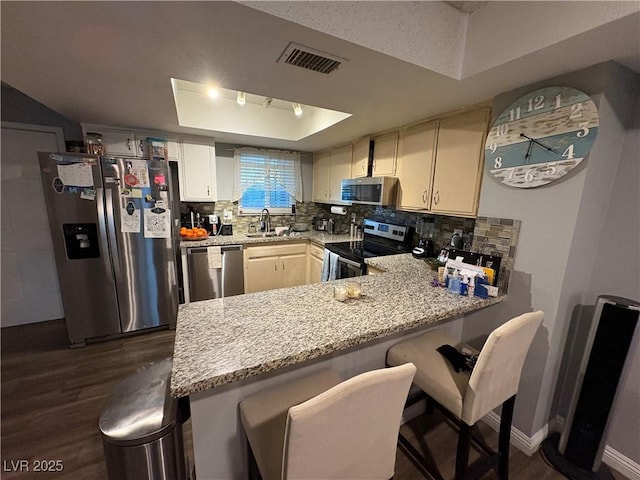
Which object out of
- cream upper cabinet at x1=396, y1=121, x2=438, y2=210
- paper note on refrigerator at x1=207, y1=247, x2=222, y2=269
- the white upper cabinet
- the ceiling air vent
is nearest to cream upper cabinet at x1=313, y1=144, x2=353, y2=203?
cream upper cabinet at x1=396, y1=121, x2=438, y2=210

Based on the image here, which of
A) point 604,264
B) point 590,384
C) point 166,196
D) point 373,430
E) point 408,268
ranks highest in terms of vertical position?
point 166,196

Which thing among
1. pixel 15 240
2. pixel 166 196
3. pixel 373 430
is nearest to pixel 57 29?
pixel 166 196

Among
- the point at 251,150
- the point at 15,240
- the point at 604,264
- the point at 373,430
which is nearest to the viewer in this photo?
the point at 373,430

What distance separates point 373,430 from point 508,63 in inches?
66.4

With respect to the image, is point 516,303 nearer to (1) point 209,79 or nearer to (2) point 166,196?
(1) point 209,79

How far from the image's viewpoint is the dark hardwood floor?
149 cm

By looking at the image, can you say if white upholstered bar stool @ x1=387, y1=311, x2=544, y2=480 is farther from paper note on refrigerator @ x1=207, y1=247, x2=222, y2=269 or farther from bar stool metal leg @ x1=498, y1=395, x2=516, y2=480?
paper note on refrigerator @ x1=207, y1=247, x2=222, y2=269

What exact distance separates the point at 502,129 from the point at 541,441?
1980mm

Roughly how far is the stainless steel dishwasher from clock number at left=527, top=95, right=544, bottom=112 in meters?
2.95

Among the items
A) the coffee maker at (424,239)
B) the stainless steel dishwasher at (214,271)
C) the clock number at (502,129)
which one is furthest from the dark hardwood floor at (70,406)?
the clock number at (502,129)

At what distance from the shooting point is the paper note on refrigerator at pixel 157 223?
2566 millimetres

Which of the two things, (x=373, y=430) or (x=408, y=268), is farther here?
(x=408, y=268)

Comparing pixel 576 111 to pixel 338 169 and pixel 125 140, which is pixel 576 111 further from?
pixel 125 140

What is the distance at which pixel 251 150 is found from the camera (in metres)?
3.70
